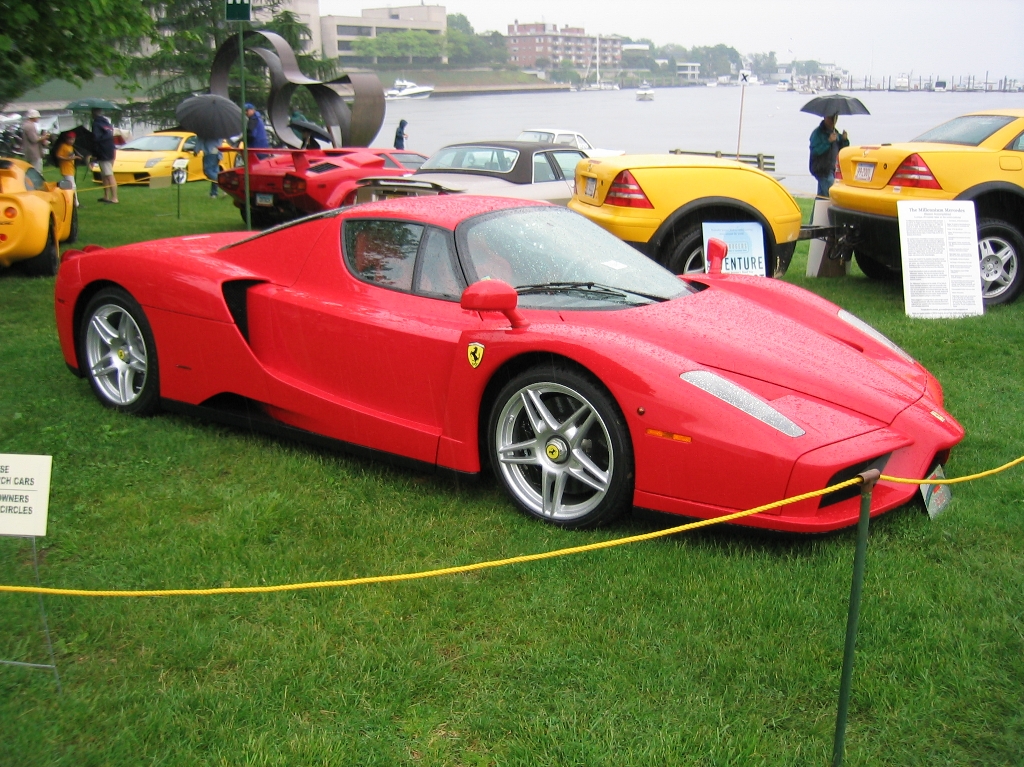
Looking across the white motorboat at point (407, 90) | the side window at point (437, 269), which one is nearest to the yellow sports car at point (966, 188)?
the side window at point (437, 269)

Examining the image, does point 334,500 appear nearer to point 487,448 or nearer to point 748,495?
point 487,448

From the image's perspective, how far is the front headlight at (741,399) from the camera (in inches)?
140

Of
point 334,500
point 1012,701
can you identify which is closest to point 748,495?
point 1012,701

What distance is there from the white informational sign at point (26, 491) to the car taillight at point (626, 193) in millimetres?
5807

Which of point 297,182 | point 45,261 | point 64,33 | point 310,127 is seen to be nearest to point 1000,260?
point 297,182

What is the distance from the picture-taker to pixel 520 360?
3.99m

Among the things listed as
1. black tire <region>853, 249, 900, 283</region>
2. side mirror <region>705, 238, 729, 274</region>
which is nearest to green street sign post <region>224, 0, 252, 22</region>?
side mirror <region>705, 238, 729, 274</region>

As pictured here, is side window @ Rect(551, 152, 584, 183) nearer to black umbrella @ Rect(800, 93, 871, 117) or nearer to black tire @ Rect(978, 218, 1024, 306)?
black tire @ Rect(978, 218, 1024, 306)

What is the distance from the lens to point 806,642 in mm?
3080

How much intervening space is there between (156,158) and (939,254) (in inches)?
697

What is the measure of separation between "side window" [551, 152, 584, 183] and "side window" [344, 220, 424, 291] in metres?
7.43

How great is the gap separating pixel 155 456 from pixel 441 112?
202ft

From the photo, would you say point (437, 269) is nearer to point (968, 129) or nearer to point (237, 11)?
point (237, 11)

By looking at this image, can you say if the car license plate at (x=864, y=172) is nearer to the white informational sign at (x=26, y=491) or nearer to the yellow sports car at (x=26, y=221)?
the white informational sign at (x=26, y=491)
